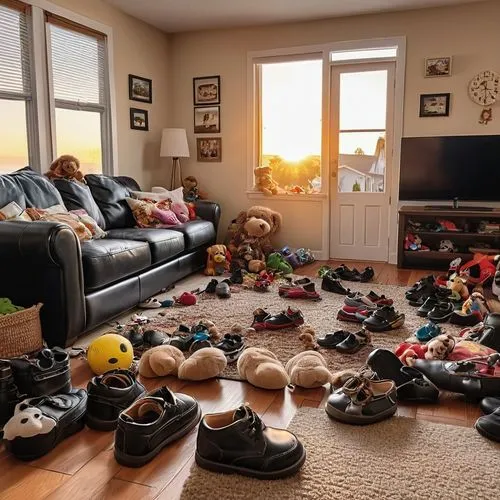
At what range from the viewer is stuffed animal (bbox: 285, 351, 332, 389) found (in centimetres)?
215

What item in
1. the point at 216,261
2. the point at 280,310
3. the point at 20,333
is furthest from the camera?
the point at 216,261

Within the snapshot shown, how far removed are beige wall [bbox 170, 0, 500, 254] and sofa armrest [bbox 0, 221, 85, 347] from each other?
3.10 meters

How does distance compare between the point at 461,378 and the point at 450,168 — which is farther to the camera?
the point at 450,168

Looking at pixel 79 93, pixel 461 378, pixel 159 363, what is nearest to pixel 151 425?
pixel 159 363

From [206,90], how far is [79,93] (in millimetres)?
1563

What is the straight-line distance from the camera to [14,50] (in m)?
3.73

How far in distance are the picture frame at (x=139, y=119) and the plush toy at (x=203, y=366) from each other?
3.41 meters

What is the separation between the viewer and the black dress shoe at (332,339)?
105 inches

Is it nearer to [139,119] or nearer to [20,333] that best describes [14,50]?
[139,119]

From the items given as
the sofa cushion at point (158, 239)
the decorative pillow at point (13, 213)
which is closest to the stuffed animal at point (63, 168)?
the sofa cushion at point (158, 239)

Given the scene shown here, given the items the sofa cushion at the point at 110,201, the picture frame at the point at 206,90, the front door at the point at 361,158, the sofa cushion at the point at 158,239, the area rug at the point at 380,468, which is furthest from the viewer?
the picture frame at the point at 206,90

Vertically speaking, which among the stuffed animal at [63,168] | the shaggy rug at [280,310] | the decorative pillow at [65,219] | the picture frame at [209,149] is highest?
the picture frame at [209,149]

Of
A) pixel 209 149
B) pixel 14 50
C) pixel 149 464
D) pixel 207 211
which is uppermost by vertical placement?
pixel 14 50

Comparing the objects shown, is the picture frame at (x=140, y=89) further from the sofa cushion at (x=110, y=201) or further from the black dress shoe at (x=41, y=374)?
the black dress shoe at (x=41, y=374)
